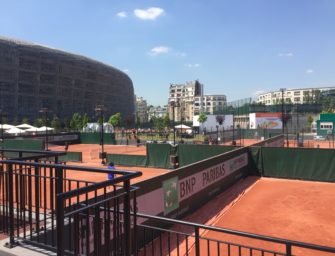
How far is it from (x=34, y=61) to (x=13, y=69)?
9894 millimetres

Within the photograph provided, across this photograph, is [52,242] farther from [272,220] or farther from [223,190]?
[223,190]

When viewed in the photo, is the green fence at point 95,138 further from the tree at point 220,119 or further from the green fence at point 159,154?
the tree at point 220,119

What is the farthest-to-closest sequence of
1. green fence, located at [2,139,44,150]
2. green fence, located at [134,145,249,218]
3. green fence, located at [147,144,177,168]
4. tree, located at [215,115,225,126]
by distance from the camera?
1. tree, located at [215,115,225,126]
2. green fence, located at [2,139,44,150]
3. green fence, located at [147,144,177,168]
4. green fence, located at [134,145,249,218]

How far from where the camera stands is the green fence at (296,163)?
22656 mm

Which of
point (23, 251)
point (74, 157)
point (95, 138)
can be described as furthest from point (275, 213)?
point (95, 138)

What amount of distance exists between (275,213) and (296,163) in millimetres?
9618

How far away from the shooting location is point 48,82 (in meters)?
117

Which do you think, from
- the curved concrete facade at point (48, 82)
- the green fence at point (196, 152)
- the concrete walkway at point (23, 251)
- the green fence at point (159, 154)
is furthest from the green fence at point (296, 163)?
the curved concrete facade at point (48, 82)

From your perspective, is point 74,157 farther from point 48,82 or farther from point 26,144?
point 48,82

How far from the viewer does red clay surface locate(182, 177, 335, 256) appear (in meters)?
11.8

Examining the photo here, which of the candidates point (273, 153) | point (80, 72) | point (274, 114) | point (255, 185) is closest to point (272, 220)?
point (255, 185)

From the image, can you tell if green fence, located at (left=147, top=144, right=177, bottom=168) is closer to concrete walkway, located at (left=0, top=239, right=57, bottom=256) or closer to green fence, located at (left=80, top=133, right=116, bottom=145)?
concrete walkway, located at (left=0, top=239, right=57, bottom=256)

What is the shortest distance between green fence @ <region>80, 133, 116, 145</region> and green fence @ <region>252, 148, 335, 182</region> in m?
35.2

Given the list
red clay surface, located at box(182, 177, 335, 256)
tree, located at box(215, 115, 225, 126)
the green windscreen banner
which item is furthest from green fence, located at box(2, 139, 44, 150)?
tree, located at box(215, 115, 225, 126)
